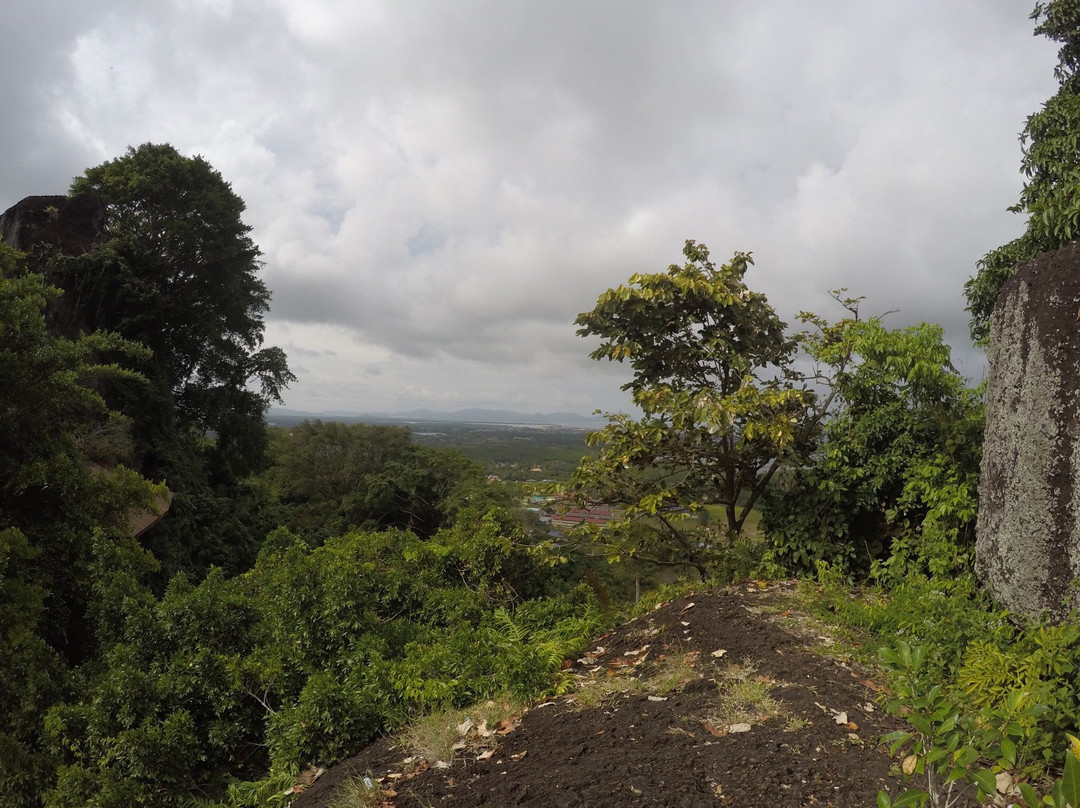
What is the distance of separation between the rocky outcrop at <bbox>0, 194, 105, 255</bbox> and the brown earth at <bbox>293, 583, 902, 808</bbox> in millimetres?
19326

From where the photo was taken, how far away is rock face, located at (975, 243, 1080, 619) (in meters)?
3.81

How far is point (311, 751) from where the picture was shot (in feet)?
13.6

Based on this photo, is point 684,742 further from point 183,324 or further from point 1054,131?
point 183,324

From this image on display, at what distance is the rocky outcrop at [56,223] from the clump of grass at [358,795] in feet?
62.8

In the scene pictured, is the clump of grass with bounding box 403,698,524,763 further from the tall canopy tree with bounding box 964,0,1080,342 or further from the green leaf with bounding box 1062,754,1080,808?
the tall canopy tree with bounding box 964,0,1080,342

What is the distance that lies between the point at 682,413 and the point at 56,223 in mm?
19468

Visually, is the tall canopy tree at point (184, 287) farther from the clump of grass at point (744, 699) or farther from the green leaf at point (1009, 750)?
the green leaf at point (1009, 750)

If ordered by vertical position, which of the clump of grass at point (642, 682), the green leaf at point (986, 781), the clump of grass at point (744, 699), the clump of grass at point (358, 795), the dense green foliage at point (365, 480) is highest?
the green leaf at point (986, 781)

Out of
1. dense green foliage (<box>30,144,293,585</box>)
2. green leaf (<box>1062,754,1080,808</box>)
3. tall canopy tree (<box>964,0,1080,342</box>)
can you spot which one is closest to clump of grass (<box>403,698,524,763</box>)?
green leaf (<box>1062,754,1080,808</box>)

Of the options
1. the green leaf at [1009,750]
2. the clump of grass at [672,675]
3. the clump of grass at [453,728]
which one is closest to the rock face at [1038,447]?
the clump of grass at [672,675]

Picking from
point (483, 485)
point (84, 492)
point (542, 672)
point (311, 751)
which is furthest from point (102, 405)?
point (483, 485)

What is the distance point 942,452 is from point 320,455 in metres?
29.6

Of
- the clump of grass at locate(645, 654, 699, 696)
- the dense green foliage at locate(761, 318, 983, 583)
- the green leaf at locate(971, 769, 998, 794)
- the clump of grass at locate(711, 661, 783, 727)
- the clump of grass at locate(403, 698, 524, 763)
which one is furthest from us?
the dense green foliage at locate(761, 318, 983, 583)

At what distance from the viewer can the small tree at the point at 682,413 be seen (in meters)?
6.47
